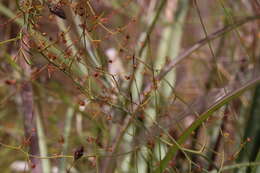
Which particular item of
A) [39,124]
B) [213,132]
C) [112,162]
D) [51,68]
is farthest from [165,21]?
[51,68]

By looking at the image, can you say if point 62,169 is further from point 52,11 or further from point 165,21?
point 165,21

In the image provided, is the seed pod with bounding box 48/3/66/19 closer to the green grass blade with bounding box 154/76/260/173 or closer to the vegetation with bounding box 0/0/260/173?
the vegetation with bounding box 0/0/260/173

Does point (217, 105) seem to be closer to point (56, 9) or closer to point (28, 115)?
point (56, 9)

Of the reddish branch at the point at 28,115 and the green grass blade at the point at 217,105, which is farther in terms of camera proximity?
the reddish branch at the point at 28,115

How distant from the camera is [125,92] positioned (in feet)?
2.55

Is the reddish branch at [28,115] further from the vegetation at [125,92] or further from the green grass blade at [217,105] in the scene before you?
the green grass blade at [217,105]

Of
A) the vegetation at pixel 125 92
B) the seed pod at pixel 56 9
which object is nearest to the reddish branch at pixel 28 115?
the vegetation at pixel 125 92

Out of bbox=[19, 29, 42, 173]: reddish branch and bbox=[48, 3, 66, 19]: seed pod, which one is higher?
bbox=[48, 3, 66, 19]: seed pod

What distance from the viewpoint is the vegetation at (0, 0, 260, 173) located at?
1.67 feet

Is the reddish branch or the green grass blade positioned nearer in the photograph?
the green grass blade

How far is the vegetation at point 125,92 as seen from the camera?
0.51m

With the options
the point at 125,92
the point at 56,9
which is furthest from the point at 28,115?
the point at 56,9

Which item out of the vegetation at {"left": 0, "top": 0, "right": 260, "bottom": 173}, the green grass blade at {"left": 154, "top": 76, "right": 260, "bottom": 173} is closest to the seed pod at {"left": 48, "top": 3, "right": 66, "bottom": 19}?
the vegetation at {"left": 0, "top": 0, "right": 260, "bottom": 173}

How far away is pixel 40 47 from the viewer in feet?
1.56
